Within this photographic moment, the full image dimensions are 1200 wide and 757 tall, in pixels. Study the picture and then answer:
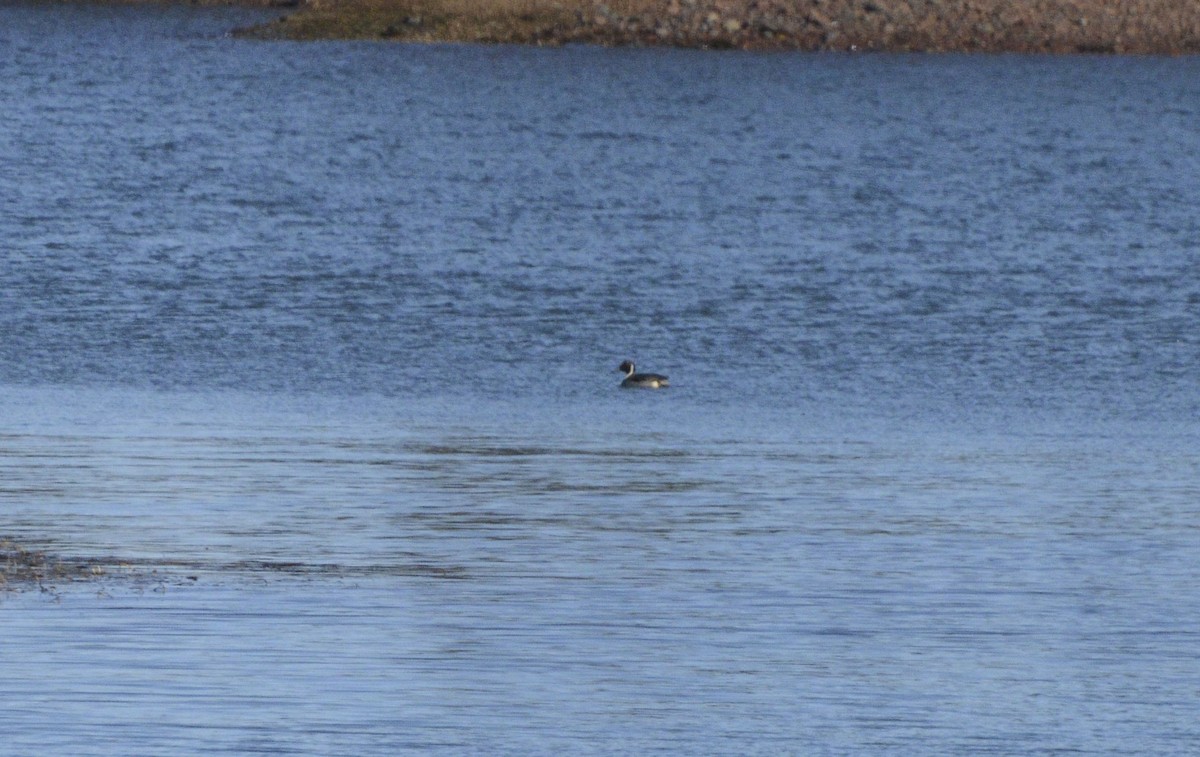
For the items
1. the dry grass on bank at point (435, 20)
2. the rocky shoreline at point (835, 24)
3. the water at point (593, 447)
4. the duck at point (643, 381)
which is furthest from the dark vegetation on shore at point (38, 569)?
the dry grass on bank at point (435, 20)

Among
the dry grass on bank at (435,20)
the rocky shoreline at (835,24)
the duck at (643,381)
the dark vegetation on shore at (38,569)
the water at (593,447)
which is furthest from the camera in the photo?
the dry grass on bank at (435,20)

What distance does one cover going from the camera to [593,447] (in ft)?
63.6

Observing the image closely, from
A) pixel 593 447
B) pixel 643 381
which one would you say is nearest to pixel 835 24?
pixel 643 381

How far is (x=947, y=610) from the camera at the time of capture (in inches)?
544

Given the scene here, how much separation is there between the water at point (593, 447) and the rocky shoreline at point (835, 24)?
26.6m

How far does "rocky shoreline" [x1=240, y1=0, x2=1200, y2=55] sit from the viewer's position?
246 ft

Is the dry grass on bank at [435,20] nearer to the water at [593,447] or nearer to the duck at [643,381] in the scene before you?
the water at [593,447]

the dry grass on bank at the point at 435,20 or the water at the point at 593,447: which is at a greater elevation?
the water at the point at 593,447

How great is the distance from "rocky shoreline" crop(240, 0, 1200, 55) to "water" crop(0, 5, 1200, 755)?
2664 centimetres

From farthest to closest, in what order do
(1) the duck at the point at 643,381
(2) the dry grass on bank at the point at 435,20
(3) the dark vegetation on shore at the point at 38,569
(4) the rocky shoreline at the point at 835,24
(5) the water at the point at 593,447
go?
(2) the dry grass on bank at the point at 435,20 → (4) the rocky shoreline at the point at 835,24 → (1) the duck at the point at 643,381 → (3) the dark vegetation on shore at the point at 38,569 → (5) the water at the point at 593,447

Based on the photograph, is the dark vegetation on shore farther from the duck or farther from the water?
the duck

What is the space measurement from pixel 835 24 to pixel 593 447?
57.3m

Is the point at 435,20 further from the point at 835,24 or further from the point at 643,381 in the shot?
the point at 643,381

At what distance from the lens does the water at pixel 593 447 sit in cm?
1182
